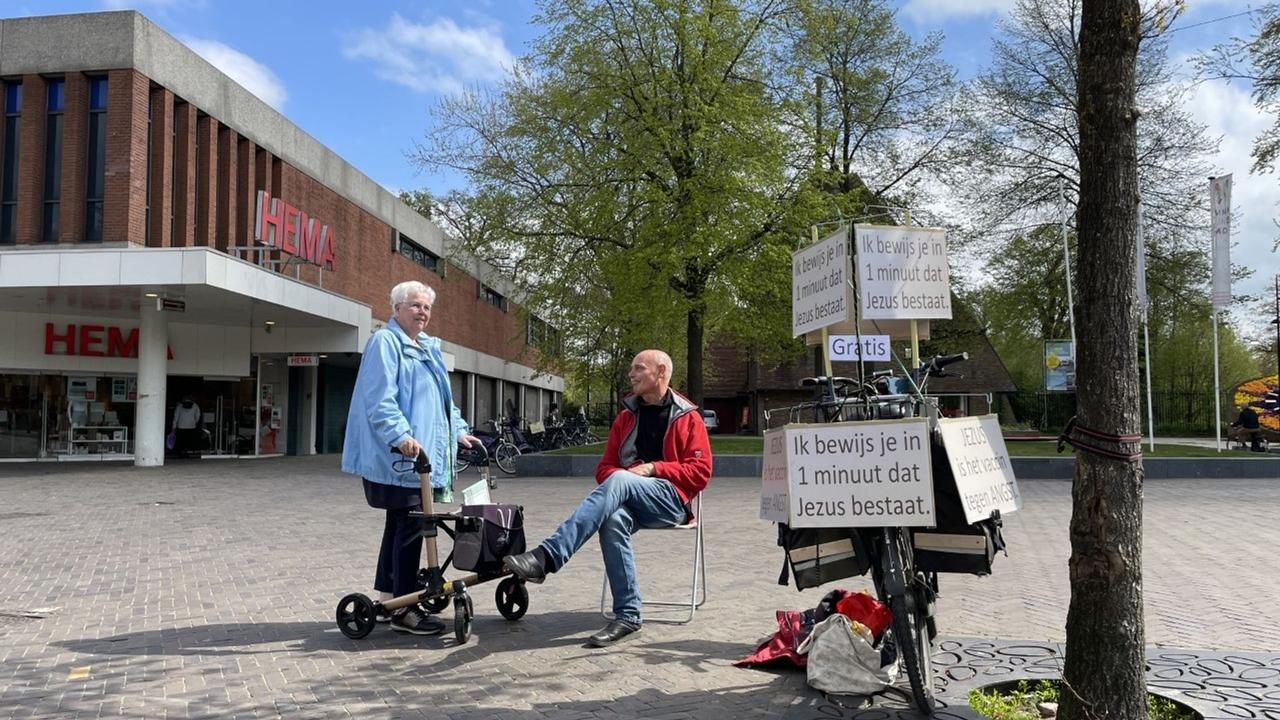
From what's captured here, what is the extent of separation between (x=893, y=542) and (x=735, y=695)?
95 centimetres

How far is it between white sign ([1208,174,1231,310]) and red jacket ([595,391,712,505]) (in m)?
18.0

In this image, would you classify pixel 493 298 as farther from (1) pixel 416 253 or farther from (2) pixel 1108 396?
(2) pixel 1108 396

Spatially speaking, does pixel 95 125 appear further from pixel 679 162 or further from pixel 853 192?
pixel 853 192

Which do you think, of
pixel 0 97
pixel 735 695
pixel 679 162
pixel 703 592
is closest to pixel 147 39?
pixel 0 97

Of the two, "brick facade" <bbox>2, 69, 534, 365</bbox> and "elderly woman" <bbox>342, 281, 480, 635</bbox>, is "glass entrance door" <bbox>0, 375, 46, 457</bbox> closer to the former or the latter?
"brick facade" <bbox>2, 69, 534, 365</bbox>

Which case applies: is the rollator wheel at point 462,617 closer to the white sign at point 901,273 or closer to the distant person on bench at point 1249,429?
the white sign at point 901,273

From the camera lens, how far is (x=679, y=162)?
20.5 m

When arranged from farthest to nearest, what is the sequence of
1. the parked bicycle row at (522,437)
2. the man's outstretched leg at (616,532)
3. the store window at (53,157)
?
the store window at (53,157) < the parked bicycle row at (522,437) < the man's outstretched leg at (616,532)

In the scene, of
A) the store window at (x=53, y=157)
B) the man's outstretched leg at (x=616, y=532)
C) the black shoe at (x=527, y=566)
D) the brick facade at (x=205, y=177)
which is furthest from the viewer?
the brick facade at (x=205, y=177)

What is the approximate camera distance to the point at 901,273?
169 inches

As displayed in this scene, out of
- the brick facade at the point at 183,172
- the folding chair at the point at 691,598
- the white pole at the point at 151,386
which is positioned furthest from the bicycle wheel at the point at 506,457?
the folding chair at the point at 691,598

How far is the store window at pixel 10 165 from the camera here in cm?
2139

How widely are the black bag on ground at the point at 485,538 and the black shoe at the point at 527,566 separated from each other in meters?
0.18

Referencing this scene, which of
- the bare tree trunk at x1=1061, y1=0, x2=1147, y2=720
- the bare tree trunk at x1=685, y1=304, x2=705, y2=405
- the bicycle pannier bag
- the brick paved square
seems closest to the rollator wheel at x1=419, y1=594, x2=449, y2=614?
the brick paved square
